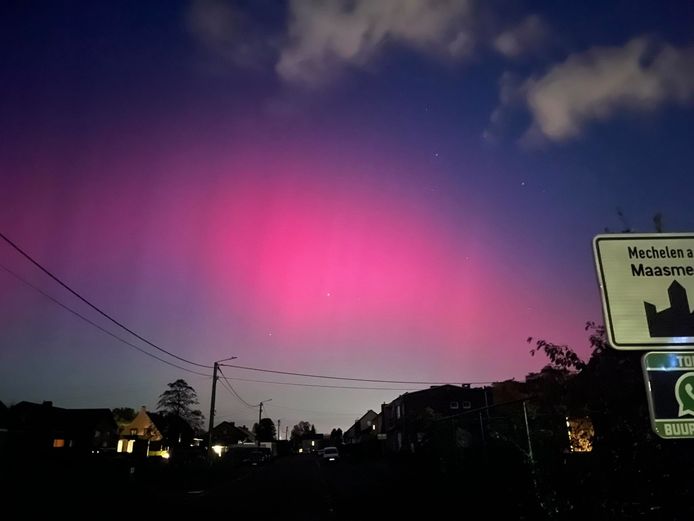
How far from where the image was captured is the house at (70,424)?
6300cm

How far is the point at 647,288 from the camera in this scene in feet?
9.89

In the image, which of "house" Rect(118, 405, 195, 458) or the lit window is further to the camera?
"house" Rect(118, 405, 195, 458)

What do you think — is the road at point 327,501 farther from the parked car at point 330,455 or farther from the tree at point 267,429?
the tree at point 267,429

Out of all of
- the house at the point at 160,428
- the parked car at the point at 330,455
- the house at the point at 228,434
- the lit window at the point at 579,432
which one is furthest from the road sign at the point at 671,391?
the house at the point at 228,434

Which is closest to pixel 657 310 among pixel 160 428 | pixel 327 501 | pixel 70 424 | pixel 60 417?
pixel 327 501

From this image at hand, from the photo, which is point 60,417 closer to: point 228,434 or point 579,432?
point 228,434

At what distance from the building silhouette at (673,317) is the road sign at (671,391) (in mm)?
126

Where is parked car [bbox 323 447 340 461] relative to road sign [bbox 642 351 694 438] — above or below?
below

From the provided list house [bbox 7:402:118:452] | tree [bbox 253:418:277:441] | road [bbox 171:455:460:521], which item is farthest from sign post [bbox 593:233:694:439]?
tree [bbox 253:418:277:441]

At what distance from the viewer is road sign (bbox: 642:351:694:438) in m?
2.71

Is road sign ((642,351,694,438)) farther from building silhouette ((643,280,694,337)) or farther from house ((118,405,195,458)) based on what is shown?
house ((118,405,195,458))

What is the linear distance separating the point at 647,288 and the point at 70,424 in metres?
79.0

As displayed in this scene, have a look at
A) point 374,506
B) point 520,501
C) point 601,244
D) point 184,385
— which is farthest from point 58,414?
point 601,244

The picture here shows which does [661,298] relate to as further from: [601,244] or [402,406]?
Answer: [402,406]
